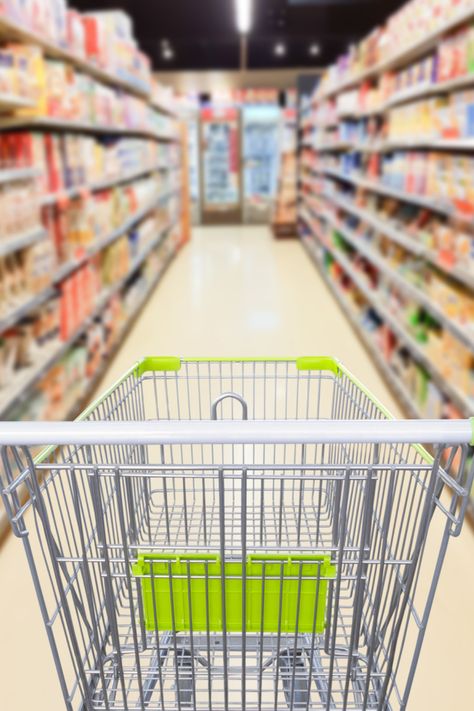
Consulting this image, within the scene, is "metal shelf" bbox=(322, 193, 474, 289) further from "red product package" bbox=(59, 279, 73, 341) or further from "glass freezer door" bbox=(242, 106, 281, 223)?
"glass freezer door" bbox=(242, 106, 281, 223)

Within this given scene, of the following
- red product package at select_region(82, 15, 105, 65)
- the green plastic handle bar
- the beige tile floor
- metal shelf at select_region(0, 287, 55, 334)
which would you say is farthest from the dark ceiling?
the green plastic handle bar

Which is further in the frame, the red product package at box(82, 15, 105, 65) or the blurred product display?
the red product package at box(82, 15, 105, 65)

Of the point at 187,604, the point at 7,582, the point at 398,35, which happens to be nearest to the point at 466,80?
the point at 398,35

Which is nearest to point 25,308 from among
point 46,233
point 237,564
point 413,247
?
point 46,233

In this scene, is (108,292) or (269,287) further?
(269,287)

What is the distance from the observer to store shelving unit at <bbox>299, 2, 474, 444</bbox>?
3.17 m

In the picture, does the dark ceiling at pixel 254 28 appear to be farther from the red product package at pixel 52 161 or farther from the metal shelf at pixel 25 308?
the metal shelf at pixel 25 308

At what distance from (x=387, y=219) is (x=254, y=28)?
801cm

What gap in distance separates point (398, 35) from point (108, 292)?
9.33 feet

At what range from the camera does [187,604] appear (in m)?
1.21

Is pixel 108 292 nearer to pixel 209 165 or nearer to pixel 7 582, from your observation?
pixel 7 582

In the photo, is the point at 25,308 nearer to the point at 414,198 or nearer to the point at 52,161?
the point at 52,161

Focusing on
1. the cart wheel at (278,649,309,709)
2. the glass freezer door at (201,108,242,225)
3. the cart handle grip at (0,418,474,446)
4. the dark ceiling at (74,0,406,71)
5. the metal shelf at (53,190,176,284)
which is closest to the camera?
the cart handle grip at (0,418,474,446)

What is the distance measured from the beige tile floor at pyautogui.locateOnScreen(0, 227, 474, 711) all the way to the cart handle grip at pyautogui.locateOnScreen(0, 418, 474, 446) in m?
1.37
